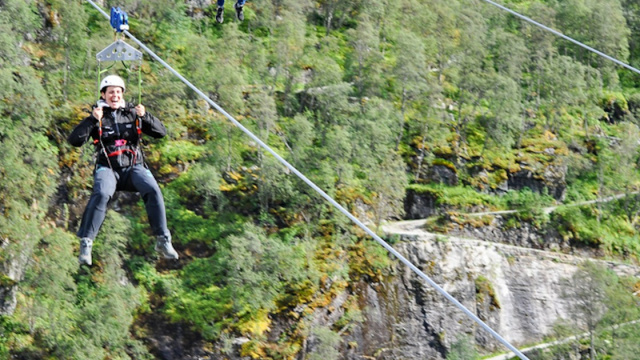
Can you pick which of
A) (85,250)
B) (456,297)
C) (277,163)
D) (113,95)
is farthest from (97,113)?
(456,297)

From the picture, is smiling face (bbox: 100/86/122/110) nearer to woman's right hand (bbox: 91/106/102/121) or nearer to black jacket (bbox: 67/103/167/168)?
black jacket (bbox: 67/103/167/168)

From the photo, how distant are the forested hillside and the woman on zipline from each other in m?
34.1

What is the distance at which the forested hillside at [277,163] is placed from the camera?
4791 cm

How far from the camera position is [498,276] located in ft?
173

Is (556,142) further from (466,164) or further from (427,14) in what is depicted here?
(427,14)

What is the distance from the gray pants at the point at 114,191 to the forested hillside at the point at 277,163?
1343 inches

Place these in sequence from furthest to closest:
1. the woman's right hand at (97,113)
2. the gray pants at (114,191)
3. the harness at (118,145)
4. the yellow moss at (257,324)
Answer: the yellow moss at (257,324), the harness at (118,145), the woman's right hand at (97,113), the gray pants at (114,191)

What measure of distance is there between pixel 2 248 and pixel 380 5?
114 feet

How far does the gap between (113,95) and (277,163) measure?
40.2 metres

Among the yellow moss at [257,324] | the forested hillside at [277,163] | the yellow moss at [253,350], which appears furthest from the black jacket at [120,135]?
the yellow moss at [257,324]

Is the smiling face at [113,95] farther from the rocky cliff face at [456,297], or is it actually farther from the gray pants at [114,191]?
the rocky cliff face at [456,297]

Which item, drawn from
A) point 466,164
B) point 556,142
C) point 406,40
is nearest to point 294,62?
point 406,40

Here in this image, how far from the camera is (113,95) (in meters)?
12.8

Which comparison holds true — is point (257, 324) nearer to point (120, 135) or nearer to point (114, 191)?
point (120, 135)
